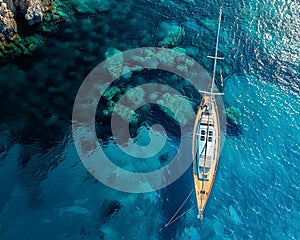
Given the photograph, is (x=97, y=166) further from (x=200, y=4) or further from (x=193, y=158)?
(x=200, y=4)

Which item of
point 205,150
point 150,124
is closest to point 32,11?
point 150,124

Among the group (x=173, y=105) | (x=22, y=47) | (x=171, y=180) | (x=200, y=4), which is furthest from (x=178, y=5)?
(x=171, y=180)

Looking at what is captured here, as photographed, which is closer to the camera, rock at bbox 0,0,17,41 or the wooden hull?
the wooden hull

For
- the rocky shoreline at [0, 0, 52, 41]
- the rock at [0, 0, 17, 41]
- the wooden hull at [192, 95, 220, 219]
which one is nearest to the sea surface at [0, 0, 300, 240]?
the wooden hull at [192, 95, 220, 219]

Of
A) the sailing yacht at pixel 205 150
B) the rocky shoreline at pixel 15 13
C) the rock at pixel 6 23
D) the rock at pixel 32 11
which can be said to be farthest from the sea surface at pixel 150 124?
the rock at pixel 6 23

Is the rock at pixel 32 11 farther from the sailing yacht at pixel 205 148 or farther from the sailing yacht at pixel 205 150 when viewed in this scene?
the sailing yacht at pixel 205 148

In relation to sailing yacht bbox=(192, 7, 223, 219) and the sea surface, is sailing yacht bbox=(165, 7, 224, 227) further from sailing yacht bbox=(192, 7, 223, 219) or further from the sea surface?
the sea surface

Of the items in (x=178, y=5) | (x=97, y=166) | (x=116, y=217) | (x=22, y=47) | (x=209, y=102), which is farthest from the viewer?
(x=178, y=5)
